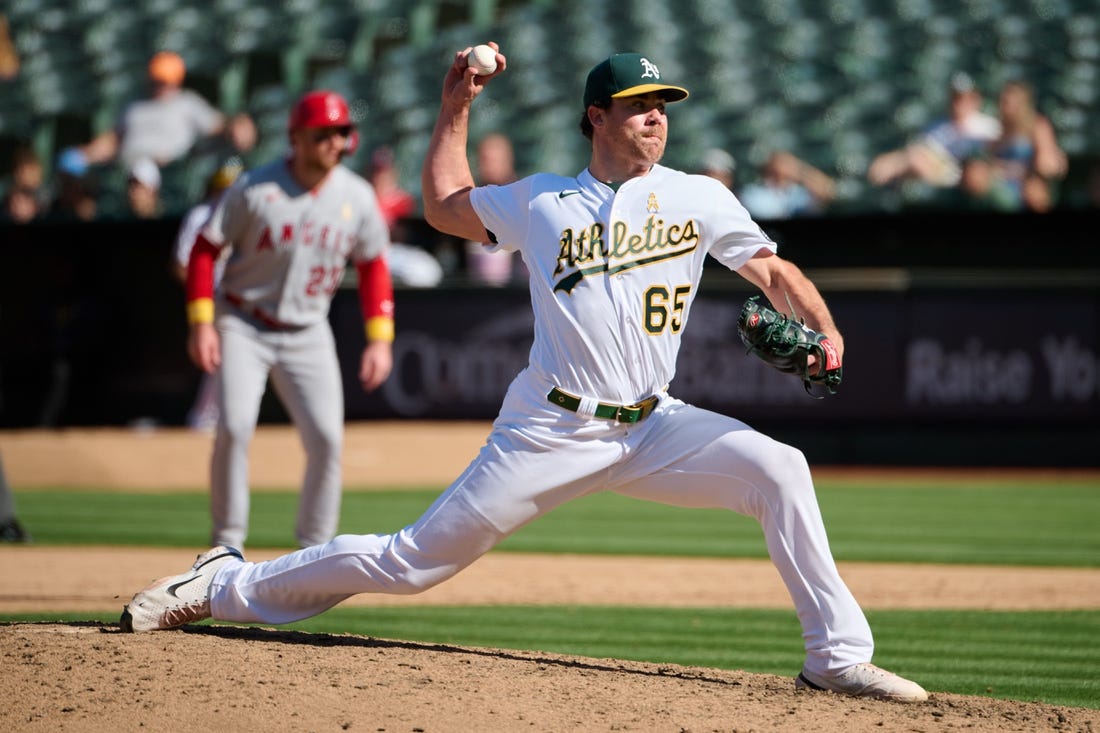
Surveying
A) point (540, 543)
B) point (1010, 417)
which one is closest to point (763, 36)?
point (1010, 417)

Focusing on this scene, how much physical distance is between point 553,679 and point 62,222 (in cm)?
1135

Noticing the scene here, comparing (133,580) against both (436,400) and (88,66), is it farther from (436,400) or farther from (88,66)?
(88,66)

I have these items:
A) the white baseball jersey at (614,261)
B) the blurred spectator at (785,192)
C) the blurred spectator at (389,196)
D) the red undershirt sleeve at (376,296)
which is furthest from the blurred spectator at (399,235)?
the white baseball jersey at (614,261)

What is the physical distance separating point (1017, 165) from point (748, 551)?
686cm

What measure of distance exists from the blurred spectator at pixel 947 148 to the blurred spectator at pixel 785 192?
0.58 metres

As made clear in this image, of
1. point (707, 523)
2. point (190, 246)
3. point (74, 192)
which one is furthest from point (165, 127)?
point (707, 523)

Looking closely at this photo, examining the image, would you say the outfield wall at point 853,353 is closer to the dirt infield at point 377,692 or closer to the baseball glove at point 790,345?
the dirt infield at point 377,692

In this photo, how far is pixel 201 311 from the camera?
7.15 metres

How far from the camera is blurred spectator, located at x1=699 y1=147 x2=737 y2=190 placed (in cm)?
1381

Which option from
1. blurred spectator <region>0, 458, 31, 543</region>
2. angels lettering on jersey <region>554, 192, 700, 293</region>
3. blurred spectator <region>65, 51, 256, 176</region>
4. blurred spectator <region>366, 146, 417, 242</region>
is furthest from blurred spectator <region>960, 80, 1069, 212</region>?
angels lettering on jersey <region>554, 192, 700, 293</region>

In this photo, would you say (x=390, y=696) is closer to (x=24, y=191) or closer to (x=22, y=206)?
(x=22, y=206)

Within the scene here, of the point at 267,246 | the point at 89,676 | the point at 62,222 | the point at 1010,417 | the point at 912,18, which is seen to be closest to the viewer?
the point at 89,676

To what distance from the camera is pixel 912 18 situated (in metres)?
17.0

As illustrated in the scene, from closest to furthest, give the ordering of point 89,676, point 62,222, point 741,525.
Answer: point 89,676 → point 741,525 → point 62,222
